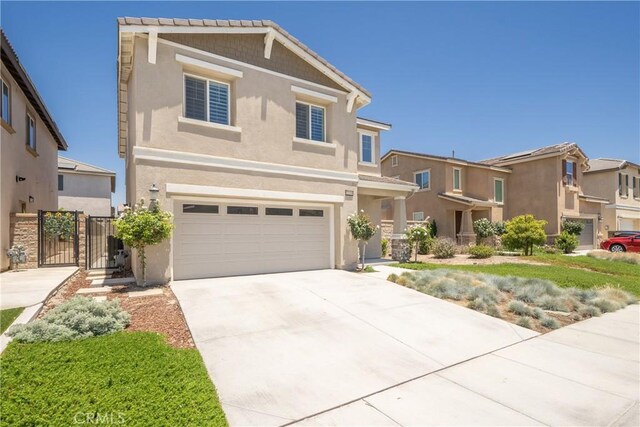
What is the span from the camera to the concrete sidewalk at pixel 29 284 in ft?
22.8

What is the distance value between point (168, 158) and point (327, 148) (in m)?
5.76

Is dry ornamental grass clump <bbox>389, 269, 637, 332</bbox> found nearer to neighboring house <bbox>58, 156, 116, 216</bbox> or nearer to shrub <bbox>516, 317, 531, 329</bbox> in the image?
shrub <bbox>516, 317, 531, 329</bbox>

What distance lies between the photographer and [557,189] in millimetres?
25703

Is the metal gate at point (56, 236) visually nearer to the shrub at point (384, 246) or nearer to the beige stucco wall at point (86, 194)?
the shrub at point (384, 246)

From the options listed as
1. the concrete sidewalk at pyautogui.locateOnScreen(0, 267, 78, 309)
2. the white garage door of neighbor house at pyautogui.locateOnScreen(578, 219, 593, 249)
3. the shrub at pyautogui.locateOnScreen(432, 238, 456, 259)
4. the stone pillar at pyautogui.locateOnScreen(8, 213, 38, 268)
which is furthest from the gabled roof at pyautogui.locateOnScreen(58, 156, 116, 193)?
the white garage door of neighbor house at pyautogui.locateOnScreen(578, 219, 593, 249)

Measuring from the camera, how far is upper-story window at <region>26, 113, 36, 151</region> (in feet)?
48.0

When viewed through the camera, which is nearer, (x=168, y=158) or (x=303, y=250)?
(x=168, y=158)

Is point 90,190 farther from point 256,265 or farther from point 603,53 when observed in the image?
point 603,53

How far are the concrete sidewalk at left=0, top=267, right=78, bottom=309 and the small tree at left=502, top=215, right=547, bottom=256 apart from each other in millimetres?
22729

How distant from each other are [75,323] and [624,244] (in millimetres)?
32771

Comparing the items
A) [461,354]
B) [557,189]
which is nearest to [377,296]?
[461,354]

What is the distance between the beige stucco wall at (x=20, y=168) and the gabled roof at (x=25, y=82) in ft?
0.73

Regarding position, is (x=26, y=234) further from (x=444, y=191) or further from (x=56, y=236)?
(x=444, y=191)

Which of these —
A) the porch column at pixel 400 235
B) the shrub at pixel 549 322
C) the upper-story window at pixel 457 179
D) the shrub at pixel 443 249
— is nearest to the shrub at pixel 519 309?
the shrub at pixel 549 322
